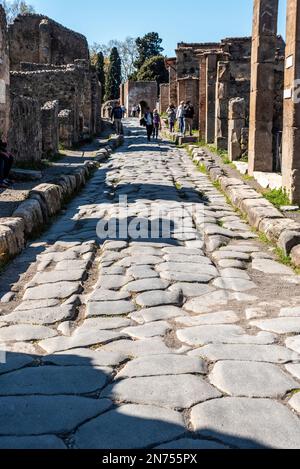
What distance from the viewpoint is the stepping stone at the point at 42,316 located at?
4.39 meters

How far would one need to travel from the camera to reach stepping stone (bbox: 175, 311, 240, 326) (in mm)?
4246

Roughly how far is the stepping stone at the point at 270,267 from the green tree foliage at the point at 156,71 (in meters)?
55.0

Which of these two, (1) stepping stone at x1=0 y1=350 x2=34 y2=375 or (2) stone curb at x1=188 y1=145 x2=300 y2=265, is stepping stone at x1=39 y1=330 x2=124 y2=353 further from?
(2) stone curb at x1=188 y1=145 x2=300 y2=265

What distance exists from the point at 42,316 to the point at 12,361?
92 centimetres

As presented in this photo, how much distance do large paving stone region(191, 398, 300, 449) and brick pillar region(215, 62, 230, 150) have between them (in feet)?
55.3

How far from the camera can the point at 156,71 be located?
195ft

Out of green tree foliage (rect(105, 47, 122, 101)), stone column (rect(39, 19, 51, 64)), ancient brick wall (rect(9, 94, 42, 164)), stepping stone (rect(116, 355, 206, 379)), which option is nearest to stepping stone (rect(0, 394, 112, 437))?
stepping stone (rect(116, 355, 206, 379))

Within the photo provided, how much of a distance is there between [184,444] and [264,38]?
11.4 meters

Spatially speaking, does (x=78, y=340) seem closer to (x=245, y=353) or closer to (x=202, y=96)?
(x=245, y=353)

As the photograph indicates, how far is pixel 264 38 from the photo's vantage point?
12531 mm

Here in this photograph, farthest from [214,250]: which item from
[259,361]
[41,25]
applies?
[41,25]

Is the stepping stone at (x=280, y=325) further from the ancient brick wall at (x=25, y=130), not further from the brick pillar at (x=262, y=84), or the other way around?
the ancient brick wall at (x=25, y=130)
